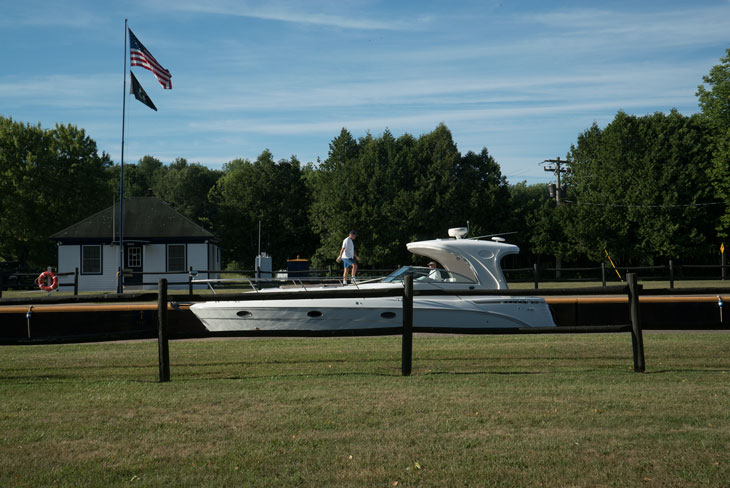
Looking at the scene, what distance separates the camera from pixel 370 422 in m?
5.84

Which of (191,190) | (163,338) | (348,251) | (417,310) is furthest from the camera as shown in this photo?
(191,190)

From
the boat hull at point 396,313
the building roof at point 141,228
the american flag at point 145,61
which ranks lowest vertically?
the boat hull at point 396,313

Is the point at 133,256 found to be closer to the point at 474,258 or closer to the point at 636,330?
the point at 474,258

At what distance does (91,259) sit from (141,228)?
3.29 metres

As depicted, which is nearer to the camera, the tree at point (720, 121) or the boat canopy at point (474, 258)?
the boat canopy at point (474, 258)

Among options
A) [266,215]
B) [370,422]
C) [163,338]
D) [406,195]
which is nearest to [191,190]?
[266,215]

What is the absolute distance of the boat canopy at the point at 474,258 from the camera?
14.5 m

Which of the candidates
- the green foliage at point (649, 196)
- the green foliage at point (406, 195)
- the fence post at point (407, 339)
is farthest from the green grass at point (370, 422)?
the green foliage at point (649, 196)

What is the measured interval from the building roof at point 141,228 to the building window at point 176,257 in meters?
0.49

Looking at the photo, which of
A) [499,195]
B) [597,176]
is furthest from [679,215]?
[499,195]

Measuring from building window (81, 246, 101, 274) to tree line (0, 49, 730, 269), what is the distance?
7.64m

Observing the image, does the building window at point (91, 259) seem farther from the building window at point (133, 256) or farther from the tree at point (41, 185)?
the tree at point (41, 185)

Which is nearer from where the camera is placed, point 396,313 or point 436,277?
point 396,313

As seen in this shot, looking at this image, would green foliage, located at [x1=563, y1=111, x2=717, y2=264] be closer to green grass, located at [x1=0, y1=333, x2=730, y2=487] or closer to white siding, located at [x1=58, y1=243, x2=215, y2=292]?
white siding, located at [x1=58, y1=243, x2=215, y2=292]
